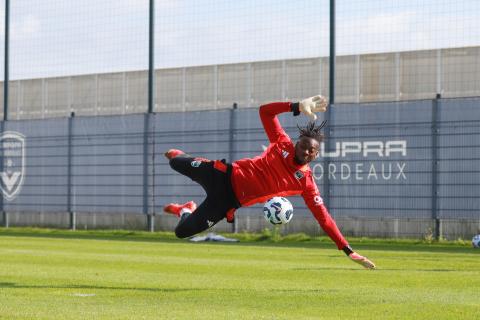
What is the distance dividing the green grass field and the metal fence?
7.46 feet

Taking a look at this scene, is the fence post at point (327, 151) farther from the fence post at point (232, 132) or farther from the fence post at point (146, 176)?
the fence post at point (146, 176)

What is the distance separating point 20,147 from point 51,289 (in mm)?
21478

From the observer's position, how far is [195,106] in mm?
31156

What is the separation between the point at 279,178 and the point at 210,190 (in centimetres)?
93

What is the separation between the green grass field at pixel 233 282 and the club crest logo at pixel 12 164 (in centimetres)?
1036

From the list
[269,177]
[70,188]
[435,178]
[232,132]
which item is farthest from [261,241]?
[269,177]

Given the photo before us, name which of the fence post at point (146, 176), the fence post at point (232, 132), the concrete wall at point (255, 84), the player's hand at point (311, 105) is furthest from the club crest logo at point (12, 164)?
the player's hand at point (311, 105)

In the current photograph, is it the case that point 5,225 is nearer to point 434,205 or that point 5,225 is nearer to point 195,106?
point 195,106

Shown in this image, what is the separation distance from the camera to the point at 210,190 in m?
13.1

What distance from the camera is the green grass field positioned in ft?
34.0

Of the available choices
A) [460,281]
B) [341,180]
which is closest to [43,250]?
[341,180]

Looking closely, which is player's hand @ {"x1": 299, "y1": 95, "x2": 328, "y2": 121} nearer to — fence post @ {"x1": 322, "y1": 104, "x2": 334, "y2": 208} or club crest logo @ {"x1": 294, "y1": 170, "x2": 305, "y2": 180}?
club crest logo @ {"x1": 294, "y1": 170, "x2": 305, "y2": 180}

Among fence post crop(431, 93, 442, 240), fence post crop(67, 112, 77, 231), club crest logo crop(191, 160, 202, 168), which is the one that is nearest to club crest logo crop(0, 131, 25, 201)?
fence post crop(67, 112, 77, 231)

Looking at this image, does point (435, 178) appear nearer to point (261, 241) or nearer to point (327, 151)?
point (327, 151)
